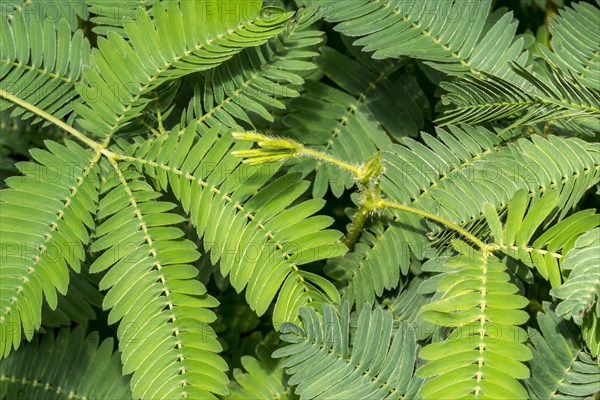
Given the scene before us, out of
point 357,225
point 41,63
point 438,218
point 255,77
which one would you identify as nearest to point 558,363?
point 438,218

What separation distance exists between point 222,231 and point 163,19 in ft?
1.47

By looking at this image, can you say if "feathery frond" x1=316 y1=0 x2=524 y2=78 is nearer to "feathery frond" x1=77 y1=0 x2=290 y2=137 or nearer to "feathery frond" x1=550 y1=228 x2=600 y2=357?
"feathery frond" x1=77 y1=0 x2=290 y2=137

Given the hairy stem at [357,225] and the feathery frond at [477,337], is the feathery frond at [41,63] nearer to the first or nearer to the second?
the hairy stem at [357,225]

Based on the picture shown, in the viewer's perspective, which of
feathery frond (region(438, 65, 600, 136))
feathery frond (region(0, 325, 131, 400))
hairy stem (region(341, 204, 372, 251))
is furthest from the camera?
feathery frond (region(0, 325, 131, 400))

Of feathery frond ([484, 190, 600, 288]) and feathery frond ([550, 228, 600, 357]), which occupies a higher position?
feathery frond ([484, 190, 600, 288])

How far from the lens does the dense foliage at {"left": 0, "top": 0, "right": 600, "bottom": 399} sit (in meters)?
1.25

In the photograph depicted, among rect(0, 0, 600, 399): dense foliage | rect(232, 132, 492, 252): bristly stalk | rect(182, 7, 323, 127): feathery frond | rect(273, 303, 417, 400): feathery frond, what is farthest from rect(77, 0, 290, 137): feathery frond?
rect(273, 303, 417, 400): feathery frond

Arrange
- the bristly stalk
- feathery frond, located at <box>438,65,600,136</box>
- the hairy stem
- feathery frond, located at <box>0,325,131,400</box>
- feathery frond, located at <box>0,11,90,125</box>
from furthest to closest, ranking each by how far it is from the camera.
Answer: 1. feathery frond, located at <box>0,325,131,400</box>
2. feathery frond, located at <box>0,11,90,125</box>
3. the hairy stem
4. feathery frond, located at <box>438,65,600,136</box>
5. the bristly stalk

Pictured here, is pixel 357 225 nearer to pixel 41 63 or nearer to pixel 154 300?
pixel 154 300

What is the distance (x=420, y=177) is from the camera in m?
1.47

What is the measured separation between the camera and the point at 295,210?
135 centimetres

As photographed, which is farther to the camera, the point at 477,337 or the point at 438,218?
the point at 438,218

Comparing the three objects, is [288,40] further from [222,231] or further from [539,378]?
[539,378]

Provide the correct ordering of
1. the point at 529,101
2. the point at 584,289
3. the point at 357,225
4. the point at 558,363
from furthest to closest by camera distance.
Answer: the point at 357,225
the point at 529,101
the point at 558,363
the point at 584,289
